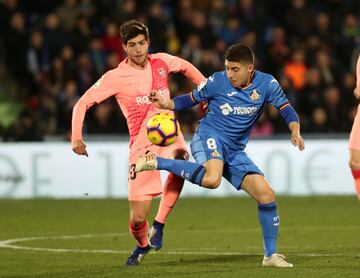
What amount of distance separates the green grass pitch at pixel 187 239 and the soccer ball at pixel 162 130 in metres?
1.10

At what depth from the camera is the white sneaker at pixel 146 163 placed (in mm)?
9914

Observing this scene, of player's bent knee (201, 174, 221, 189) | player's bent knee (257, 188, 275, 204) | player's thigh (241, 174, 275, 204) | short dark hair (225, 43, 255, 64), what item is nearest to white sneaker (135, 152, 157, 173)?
player's bent knee (201, 174, 221, 189)

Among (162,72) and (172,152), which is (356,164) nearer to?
(172,152)

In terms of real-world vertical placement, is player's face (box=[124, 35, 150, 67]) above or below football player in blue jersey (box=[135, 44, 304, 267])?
above

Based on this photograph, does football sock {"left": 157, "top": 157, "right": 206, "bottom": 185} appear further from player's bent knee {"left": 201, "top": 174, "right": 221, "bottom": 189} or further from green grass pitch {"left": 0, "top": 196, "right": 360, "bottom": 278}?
green grass pitch {"left": 0, "top": 196, "right": 360, "bottom": 278}

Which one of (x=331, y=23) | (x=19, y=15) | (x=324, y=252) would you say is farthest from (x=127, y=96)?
(x=331, y=23)

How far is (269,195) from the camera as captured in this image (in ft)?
32.1

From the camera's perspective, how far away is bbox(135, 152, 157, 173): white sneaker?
9914mm

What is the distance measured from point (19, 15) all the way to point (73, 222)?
244 inches

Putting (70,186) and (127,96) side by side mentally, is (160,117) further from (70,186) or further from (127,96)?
(70,186)

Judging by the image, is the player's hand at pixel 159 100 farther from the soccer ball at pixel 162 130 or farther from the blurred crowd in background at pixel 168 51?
the blurred crowd in background at pixel 168 51

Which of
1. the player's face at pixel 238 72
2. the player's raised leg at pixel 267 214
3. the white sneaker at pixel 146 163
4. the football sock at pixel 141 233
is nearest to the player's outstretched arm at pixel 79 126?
the white sneaker at pixel 146 163

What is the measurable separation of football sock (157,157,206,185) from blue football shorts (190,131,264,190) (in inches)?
4.6

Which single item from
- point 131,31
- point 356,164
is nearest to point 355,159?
point 356,164
